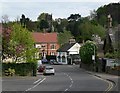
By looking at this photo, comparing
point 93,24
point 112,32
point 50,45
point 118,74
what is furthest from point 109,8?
point 118,74

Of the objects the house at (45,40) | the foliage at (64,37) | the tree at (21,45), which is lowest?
the tree at (21,45)

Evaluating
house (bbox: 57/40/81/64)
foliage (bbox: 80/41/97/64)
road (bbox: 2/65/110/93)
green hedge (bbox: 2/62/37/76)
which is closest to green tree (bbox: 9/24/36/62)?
green hedge (bbox: 2/62/37/76)

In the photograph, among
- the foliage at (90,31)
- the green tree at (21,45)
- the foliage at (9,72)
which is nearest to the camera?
the foliage at (9,72)

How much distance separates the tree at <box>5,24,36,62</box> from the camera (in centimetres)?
5868

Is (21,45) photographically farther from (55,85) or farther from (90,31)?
(90,31)

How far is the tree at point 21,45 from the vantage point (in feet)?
193

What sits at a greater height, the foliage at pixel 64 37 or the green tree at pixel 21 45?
the foliage at pixel 64 37

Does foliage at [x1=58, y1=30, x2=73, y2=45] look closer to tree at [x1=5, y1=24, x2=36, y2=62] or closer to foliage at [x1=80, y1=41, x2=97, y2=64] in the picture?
foliage at [x1=80, y1=41, x2=97, y2=64]

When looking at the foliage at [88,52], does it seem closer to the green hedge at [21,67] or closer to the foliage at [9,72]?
the green hedge at [21,67]

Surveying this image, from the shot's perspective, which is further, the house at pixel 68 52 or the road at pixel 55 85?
the house at pixel 68 52

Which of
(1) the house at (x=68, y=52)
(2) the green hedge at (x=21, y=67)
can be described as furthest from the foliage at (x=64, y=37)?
(2) the green hedge at (x=21, y=67)

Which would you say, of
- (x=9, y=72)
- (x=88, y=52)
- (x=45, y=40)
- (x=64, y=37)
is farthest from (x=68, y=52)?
(x=9, y=72)

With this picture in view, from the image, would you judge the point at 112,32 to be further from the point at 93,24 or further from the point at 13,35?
the point at 93,24

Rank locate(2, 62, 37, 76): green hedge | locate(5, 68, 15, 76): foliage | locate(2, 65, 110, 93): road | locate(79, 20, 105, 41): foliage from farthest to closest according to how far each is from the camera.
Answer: locate(79, 20, 105, 41): foliage → locate(2, 62, 37, 76): green hedge → locate(5, 68, 15, 76): foliage → locate(2, 65, 110, 93): road
